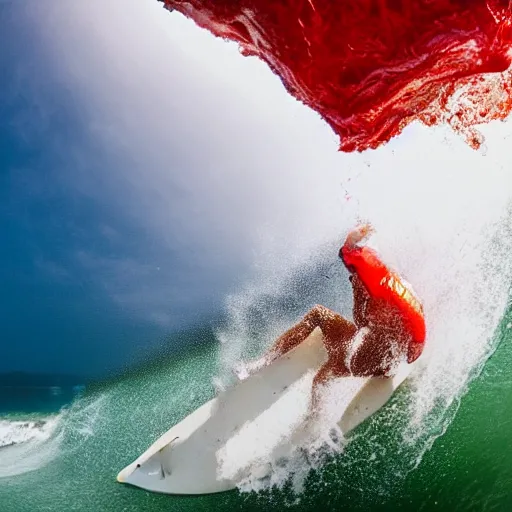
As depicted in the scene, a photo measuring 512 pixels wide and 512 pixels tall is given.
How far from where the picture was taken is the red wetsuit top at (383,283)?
183 cm

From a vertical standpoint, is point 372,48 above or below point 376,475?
above

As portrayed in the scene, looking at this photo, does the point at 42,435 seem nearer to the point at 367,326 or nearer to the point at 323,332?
the point at 323,332

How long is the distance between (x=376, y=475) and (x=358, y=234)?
1.34 metres

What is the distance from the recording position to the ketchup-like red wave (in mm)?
701

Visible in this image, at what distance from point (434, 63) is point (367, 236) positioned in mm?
1111

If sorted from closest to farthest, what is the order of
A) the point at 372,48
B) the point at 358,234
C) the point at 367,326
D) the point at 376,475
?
the point at 372,48
the point at 358,234
the point at 367,326
the point at 376,475

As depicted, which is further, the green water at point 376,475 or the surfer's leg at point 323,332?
the green water at point 376,475

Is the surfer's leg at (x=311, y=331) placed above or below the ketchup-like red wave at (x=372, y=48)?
below

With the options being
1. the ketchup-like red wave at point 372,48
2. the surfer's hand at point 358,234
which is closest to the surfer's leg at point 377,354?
the surfer's hand at point 358,234

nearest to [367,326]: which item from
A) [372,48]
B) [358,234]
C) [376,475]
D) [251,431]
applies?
[358,234]

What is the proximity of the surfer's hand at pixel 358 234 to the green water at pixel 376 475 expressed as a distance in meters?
0.85

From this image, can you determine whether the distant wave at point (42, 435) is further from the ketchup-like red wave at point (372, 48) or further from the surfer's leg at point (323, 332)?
the ketchup-like red wave at point (372, 48)

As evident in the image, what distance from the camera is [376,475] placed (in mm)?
2383

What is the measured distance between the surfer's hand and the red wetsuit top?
2cm
